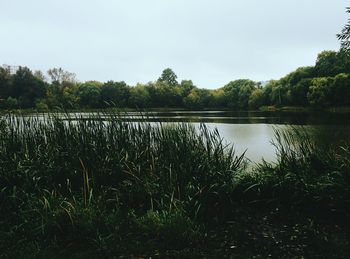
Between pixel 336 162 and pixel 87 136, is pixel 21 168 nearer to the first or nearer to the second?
pixel 87 136

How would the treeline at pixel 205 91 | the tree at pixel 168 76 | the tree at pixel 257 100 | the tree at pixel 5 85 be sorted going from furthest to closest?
the tree at pixel 168 76
the tree at pixel 257 100
the tree at pixel 5 85
the treeline at pixel 205 91

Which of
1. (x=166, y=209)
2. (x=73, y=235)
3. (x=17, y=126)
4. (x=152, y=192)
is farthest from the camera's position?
(x=17, y=126)

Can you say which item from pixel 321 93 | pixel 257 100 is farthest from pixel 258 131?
pixel 257 100

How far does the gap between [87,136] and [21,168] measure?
3.97 ft

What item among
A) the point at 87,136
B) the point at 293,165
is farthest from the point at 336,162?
the point at 87,136

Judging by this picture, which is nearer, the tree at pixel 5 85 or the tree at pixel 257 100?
the tree at pixel 5 85

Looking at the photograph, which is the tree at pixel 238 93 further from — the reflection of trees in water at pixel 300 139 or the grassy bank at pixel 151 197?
the grassy bank at pixel 151 197

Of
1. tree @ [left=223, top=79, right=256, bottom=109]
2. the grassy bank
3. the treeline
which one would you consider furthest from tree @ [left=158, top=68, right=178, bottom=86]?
the grassy bank

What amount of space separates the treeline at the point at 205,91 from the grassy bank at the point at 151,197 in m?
1.24

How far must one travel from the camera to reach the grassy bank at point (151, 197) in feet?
13.4

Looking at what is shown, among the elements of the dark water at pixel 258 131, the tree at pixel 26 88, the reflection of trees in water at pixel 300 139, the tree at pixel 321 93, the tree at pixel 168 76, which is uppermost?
the tree at pixel 168 76

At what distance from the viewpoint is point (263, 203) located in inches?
213

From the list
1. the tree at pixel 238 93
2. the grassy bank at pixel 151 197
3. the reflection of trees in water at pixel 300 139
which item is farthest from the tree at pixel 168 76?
the grassy bank at pixel 151 197

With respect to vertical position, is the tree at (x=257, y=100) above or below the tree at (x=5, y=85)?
below
